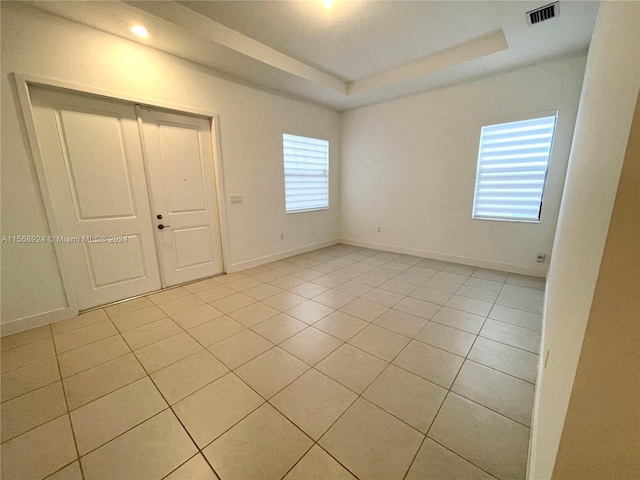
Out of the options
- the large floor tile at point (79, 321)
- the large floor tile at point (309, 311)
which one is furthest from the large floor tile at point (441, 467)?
the large floor tile at point (79, 321)

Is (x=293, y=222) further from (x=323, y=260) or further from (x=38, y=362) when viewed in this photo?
(x=38, y=362)

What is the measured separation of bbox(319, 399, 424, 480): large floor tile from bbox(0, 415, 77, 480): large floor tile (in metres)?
1.36

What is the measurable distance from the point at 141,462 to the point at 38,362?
4.94 ft

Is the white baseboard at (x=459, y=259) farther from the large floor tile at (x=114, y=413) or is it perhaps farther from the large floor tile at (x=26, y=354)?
the large floor tile at (x=26, y=354)

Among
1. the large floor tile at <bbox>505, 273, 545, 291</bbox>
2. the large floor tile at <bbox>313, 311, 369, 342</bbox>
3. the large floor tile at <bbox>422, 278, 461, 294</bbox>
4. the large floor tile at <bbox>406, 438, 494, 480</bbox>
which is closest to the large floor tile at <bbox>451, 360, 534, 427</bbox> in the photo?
the large floor tile at <bbox>406, 438, 494, 480</bbox>

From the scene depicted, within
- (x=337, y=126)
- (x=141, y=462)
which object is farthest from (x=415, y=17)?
(x=141, y=462)

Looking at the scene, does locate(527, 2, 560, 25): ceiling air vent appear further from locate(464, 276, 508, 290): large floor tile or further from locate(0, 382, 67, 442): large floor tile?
locate(0, 382, 67, 442): large floor tile

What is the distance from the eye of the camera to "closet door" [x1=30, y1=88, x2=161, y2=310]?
2.42 metres

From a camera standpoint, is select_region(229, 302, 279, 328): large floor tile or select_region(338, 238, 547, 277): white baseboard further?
select_region(338, 238, 547, 277): white baseboard

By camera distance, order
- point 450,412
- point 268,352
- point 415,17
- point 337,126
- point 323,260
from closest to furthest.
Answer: point 450,412
point 268,352
point 415,17
point 323,260
point 337,126

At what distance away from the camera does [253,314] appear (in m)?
2.67

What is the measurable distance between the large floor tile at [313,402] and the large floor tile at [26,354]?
203cm

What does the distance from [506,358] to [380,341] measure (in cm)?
98

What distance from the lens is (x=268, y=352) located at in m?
2.06
